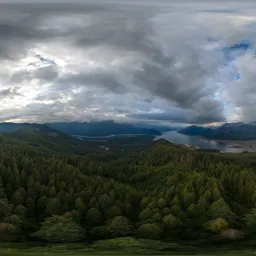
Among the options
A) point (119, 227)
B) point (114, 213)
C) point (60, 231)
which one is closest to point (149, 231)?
point (119, 227)

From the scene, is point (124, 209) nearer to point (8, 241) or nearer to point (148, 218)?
point (148, 218)

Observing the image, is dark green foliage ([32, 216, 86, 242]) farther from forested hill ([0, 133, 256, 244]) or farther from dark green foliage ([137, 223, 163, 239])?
dark green foliage ([137, 223, 163, 239])

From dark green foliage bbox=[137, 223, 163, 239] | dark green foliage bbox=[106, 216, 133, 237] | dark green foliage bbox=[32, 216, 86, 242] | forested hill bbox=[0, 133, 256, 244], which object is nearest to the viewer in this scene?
dark green foliage bbox=[32, 216, 86, 242]

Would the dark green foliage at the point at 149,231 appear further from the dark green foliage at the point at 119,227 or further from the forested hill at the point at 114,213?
the dark green foliage at the point at 119,227

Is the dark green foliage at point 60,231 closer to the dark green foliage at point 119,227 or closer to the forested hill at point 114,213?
the forested hill at point 114,213

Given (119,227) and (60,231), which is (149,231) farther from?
(60,231)

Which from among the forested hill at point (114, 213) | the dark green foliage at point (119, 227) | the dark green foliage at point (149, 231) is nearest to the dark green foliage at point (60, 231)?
the forested hill at point (114, 213)

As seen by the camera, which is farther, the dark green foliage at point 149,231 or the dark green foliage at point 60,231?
the dark green foliage at point 149,231

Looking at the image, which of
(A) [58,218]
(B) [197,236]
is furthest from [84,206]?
(B) [197,236]

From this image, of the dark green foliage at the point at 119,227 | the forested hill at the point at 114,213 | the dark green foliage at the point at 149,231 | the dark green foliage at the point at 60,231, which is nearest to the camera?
the dark green foliage at the point at 60,231

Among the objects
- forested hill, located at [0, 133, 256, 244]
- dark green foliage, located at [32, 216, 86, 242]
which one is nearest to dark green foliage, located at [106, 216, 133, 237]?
forested hill, located at [0, 133, 256, 244]

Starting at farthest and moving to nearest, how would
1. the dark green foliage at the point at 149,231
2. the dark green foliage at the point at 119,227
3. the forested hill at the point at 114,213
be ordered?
the dark green foliage at the point at 119,227 < the dark green foliage at the point at 149,231 < the forested hill at the point at 114,213
